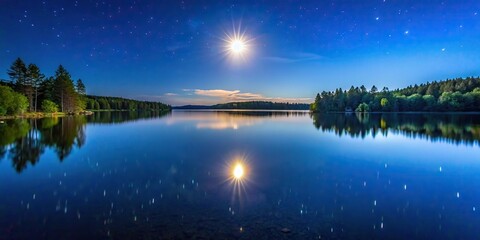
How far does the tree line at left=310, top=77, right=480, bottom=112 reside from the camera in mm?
134125

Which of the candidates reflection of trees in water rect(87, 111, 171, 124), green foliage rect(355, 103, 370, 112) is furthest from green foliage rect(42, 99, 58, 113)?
green foliage rect(355, 103, 370, 112)

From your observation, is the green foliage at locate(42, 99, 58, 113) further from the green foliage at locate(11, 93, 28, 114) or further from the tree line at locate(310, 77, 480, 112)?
the tree line at locate(310, 77, 480, 112)

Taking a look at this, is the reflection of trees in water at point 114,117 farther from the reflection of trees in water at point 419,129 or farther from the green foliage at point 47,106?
the reflection of trees in water at point 419,129

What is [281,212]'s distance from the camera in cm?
909

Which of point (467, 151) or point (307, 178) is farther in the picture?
point (467, 151)

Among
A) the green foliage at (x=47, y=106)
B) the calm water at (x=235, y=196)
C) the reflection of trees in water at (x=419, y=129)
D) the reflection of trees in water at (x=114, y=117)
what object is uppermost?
the green foliage at (x=47, y=106)

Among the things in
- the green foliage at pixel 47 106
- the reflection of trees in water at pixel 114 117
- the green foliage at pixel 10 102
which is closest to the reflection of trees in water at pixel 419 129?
the reflection of trees in water at pixel 114 117

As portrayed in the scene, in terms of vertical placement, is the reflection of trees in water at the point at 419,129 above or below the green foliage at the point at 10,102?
below

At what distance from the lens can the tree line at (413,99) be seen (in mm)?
134125

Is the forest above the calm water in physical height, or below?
above

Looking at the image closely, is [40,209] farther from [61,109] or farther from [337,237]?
[61,109]

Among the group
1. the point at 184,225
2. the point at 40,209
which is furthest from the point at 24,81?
the point at 184,225

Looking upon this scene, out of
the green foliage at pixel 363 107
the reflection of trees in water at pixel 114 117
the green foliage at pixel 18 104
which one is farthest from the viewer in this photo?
the green foliage at pixel 363 107

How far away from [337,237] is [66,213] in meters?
8.73
